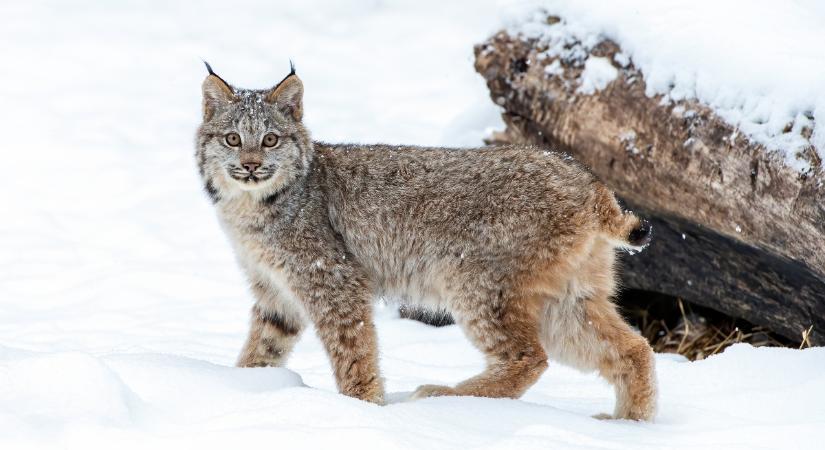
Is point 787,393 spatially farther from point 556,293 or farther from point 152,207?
point 152,207

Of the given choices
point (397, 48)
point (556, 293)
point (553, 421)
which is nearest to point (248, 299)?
point (556, 293)

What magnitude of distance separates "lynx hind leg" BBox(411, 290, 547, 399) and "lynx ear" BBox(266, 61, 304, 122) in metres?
1.53

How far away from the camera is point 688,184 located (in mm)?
6109

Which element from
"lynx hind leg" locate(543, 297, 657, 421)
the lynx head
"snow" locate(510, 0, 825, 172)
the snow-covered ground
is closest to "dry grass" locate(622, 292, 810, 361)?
the snow-covered ground

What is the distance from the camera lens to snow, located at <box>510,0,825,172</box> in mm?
5652

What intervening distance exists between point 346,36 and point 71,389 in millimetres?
12044

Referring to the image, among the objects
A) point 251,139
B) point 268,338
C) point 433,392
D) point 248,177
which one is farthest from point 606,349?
point 251,139

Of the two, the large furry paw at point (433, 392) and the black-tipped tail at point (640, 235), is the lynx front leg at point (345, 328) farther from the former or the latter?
the black-tipped tail at point (640, 235)

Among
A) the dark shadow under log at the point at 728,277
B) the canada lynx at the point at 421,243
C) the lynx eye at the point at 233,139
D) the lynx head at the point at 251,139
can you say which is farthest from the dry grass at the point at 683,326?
the lynx eye at the point at 233,139

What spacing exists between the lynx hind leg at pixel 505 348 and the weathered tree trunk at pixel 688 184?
57.0 inches

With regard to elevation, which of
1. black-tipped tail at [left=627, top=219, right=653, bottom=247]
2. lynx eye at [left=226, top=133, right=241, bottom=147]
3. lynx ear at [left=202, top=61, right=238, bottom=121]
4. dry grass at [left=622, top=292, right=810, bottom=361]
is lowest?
dry grass at [left=622, top=292, right=810, bottom=361]

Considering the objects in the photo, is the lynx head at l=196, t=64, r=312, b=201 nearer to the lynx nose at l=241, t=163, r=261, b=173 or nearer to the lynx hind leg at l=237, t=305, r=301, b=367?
the lynx nose at l=241, t=163, r=261, b=173

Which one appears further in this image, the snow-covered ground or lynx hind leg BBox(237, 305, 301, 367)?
lynx hind leg BBox(237, 305, 301, 367)

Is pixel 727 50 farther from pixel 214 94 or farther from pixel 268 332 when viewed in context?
pixel 268 332
